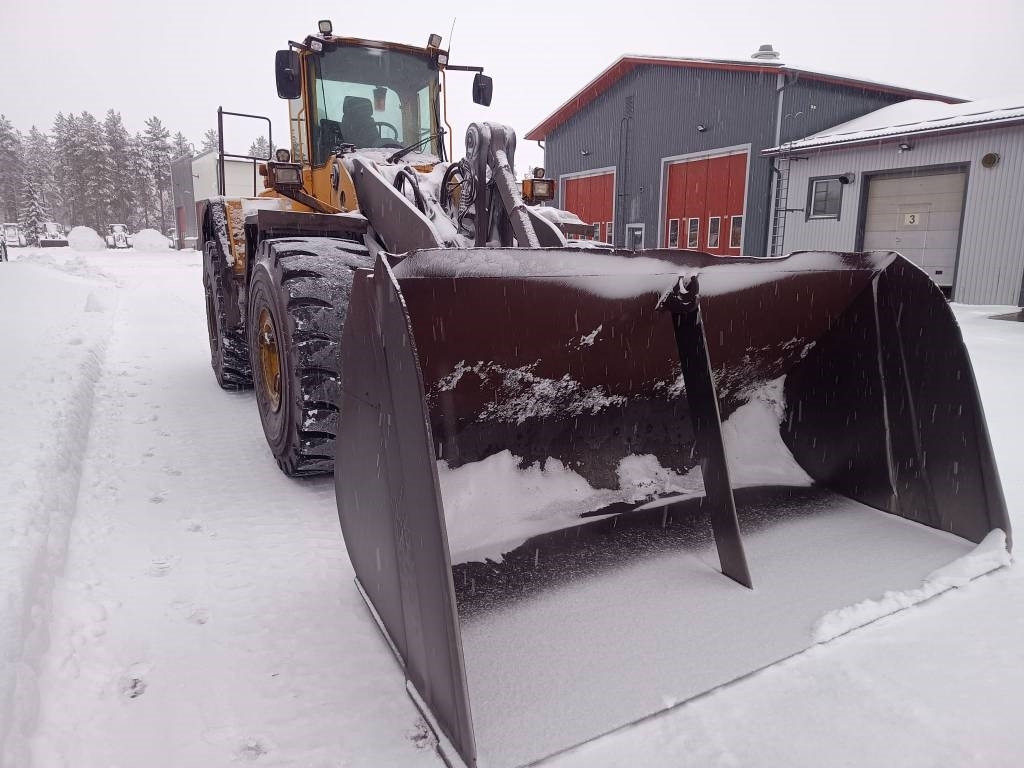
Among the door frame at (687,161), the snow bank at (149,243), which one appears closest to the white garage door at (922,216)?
the door frame at (687,161)

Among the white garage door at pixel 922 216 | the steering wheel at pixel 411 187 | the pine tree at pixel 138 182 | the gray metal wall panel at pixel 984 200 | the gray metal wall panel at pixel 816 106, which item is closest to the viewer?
the steering wheel at pixel 411 187

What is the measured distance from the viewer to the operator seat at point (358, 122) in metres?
4.27

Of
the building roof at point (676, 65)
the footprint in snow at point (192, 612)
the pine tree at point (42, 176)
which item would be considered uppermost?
the pine tree at point (42, 176)

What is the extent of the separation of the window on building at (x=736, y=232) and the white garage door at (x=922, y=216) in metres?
2.71

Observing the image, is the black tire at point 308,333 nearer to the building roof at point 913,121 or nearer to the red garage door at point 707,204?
the building roof at point 913,121

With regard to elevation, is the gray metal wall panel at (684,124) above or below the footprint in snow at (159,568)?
above

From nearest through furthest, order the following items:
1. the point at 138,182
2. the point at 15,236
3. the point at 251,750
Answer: the point at 251,750 < the point at 15,236 < the point at 138,182

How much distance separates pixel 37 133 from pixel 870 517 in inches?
4660

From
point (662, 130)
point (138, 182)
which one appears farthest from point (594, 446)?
point (138, 182)

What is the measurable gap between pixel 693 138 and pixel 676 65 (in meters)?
1.88

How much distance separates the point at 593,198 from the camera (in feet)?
59.0

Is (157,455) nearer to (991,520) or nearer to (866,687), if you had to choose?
(866,687)

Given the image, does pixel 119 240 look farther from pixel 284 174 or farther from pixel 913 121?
pixel 284 174

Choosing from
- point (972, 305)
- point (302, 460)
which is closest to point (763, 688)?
point (302, 460)
